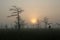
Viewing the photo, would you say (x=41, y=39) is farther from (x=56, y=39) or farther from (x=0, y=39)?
(x=0, y=39)

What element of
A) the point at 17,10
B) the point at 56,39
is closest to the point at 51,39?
the point at 56,39

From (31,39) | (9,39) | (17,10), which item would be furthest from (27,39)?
(17,10)

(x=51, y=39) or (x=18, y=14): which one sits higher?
(x=18, y=14)

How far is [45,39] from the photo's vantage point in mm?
16062

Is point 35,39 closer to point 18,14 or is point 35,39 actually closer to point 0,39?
point 0,39

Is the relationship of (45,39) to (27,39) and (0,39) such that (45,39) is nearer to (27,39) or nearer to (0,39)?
(27,39)

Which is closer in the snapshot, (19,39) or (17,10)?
(19,39)

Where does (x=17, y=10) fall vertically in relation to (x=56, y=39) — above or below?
above

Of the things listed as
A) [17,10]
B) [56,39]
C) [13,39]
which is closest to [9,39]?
[13,39]

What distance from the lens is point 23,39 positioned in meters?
16.2

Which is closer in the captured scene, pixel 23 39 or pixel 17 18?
pixel 23 39

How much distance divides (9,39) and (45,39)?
126 inches

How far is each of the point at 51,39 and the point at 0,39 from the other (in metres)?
4.54

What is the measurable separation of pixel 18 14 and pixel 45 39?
845cm
